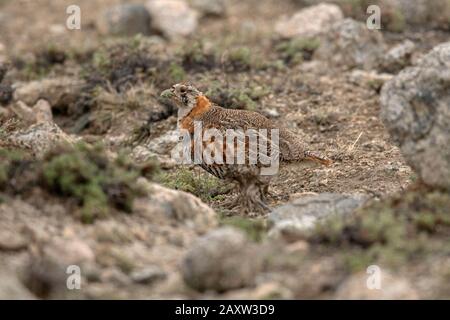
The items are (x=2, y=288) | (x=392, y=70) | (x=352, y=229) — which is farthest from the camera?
(x=392, y=70)

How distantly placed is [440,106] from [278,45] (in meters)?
7.50

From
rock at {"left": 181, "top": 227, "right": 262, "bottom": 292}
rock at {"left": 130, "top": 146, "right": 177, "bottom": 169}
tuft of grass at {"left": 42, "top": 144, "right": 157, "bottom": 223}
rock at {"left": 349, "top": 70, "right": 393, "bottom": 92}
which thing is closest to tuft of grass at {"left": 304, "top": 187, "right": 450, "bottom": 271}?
rock at {"left": 181, "top": 227, "right": 262, "bottom": 292}

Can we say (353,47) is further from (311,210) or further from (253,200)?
(311,210)

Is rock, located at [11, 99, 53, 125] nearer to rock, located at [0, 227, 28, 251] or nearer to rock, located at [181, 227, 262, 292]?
rock, located at [0, 227, 28, 251]

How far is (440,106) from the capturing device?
28.4 feet

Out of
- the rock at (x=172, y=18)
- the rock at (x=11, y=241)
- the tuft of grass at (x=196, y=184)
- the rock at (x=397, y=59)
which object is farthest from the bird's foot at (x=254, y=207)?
the rock at (x=172, y=18)

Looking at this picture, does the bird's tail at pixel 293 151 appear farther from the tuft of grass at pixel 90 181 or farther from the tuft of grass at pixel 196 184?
the tuft of grass at pixel 90 181

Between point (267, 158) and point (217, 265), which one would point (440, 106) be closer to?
point (267, 158)

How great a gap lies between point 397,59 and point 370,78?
0.72 m

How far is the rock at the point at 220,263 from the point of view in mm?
7312

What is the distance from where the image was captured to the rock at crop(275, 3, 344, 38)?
53.2 feet

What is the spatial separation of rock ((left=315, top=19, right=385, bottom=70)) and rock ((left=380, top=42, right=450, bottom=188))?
20.6ft
